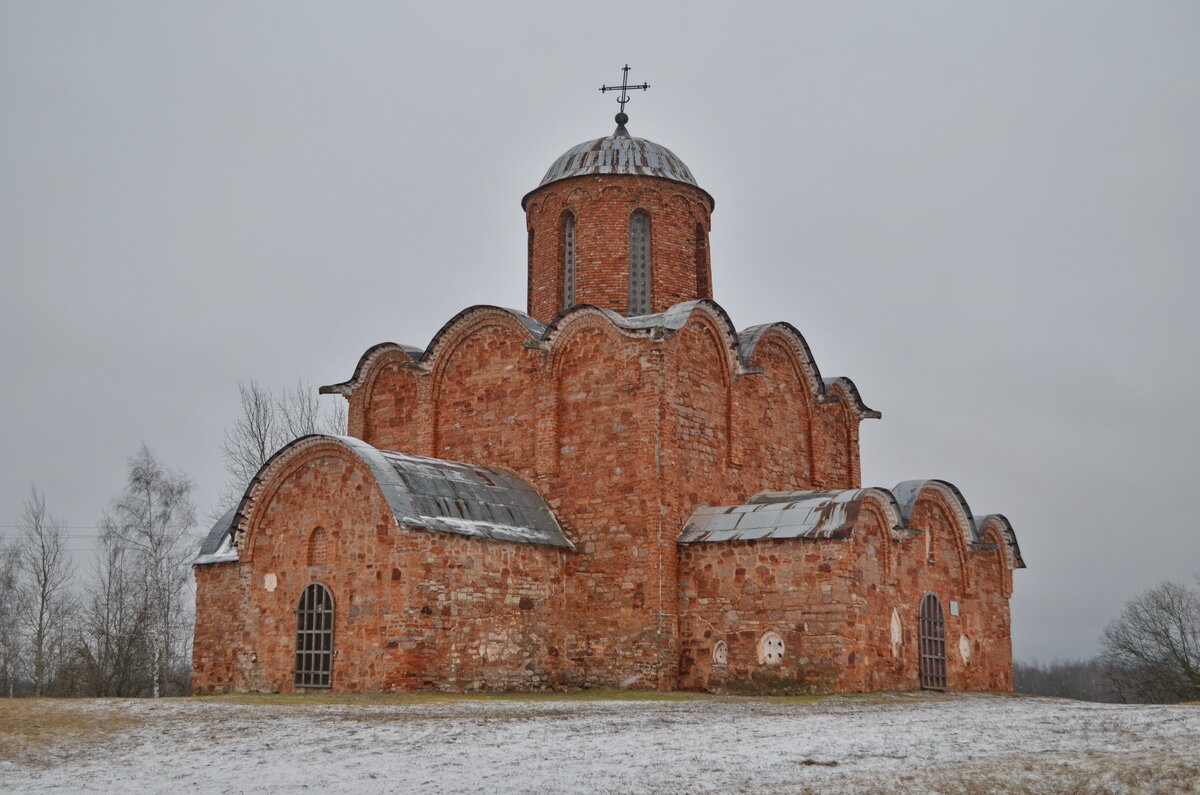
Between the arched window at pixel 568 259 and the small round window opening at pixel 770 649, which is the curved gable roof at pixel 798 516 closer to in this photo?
the small round window opening at pixel 770 649

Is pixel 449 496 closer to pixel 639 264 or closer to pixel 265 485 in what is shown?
pixel 265 485

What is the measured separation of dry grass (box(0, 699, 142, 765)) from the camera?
971 centimetres

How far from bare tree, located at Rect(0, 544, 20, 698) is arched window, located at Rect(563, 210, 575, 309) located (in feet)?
61.4

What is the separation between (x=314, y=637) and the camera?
53.8ft

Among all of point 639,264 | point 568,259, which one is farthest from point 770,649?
point 568,259

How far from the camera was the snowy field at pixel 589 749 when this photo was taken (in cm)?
793

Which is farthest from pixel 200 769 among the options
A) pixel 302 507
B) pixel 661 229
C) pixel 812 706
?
pixel 661 229

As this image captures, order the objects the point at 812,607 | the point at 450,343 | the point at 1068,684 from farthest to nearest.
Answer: the point at 1068,684 < the point at 450,343 < the point at 812,607

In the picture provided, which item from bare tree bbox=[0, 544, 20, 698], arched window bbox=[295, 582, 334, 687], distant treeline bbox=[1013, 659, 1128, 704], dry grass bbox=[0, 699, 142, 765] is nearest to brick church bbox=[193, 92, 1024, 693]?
arched window bbox=[295, 582, 334, 687]

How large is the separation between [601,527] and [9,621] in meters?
21.4

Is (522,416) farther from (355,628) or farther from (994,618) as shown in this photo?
(994,618)

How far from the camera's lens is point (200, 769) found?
350 inches

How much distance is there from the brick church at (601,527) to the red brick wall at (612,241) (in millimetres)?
43

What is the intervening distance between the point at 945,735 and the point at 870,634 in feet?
22.4
